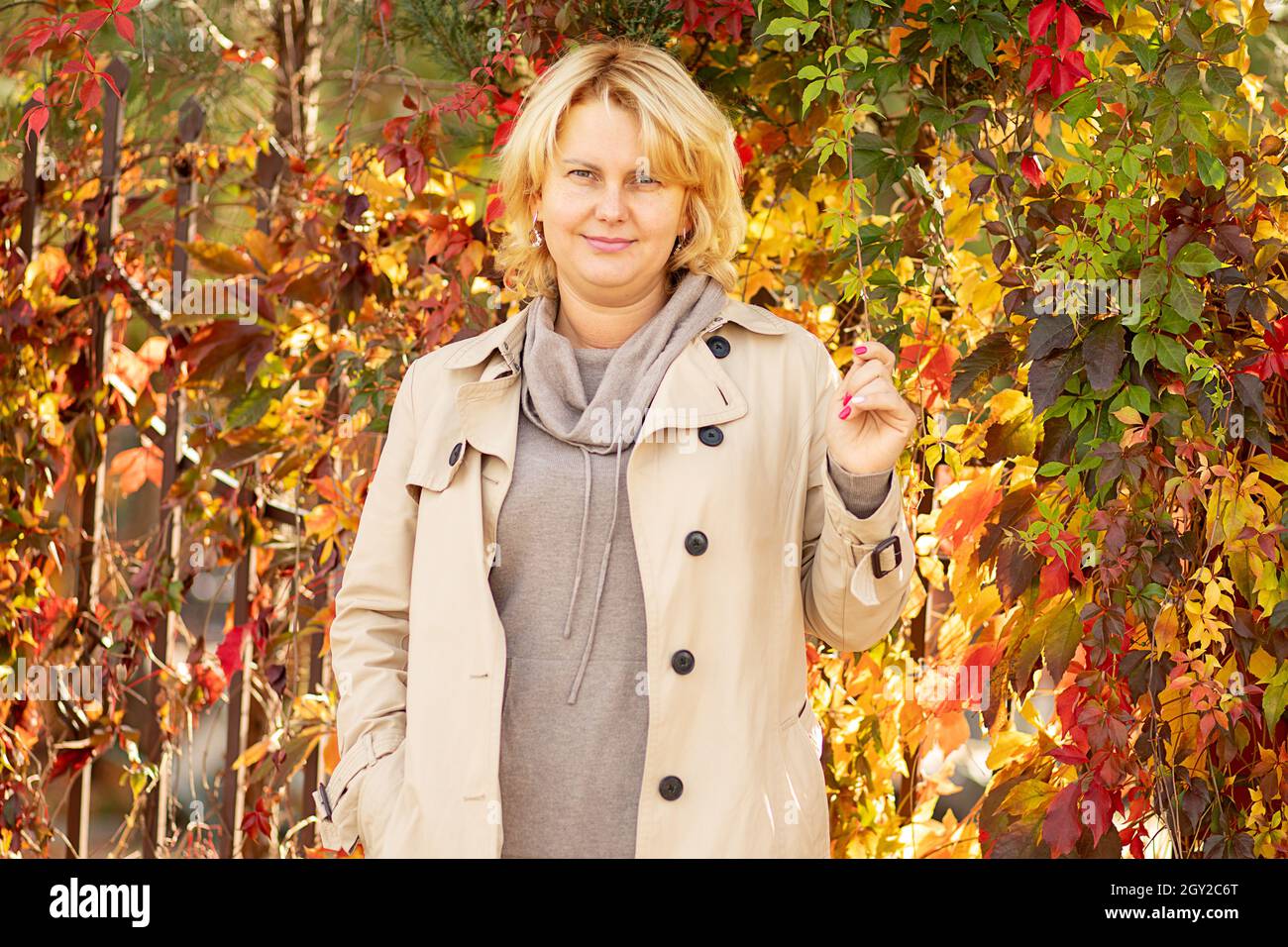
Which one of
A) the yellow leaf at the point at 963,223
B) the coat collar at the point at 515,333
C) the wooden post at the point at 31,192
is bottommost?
the coat collar at the point at 515,333

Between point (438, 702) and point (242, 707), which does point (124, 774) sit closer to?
point (242, 707)

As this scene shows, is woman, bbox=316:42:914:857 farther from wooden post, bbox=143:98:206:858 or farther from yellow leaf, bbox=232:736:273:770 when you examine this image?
wooden post, bbox=143:98:206:858

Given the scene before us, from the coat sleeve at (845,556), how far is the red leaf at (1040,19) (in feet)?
1.89

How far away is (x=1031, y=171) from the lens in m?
2.04

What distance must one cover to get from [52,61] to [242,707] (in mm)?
1316

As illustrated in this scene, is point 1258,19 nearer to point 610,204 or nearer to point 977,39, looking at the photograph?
point 977,39

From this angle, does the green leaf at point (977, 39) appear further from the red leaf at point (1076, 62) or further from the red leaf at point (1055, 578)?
the red leaf at point (1055, 578)

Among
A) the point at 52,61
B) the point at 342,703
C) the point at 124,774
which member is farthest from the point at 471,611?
the point at 124,774

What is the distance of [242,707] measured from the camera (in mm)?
2850

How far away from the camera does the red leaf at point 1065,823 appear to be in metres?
2.00

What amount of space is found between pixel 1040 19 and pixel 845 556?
830 mm

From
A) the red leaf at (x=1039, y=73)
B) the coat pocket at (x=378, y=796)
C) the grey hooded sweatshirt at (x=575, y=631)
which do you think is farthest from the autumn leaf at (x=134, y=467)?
the red leaf at (x=1039, y=73)

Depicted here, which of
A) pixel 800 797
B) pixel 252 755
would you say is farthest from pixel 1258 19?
pixel 252 755
